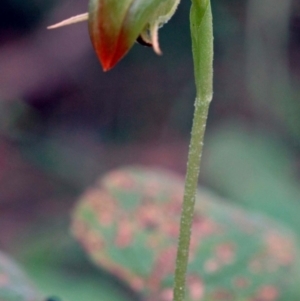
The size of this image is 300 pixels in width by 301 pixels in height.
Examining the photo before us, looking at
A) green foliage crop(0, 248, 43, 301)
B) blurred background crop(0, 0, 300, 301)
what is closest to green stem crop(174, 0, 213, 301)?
green foliage crop(0, 248, 43, 301)

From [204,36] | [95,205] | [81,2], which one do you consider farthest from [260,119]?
[204,36]

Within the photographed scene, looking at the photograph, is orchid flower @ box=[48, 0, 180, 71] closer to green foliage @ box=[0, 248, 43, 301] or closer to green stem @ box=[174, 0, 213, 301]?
green stem @ box=[174, 0, 213, 301]

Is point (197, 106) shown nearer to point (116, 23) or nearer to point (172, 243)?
point (116, 23)

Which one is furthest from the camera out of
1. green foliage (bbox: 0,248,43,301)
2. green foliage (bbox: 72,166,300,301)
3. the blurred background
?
the blurred background

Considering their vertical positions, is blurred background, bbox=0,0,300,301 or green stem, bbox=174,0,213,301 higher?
blurred background, bbox=0,0,300,301

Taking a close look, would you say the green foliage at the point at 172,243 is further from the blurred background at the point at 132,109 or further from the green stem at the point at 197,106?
the blurred background at the point at 132,109

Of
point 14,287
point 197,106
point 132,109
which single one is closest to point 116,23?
point 197,106
